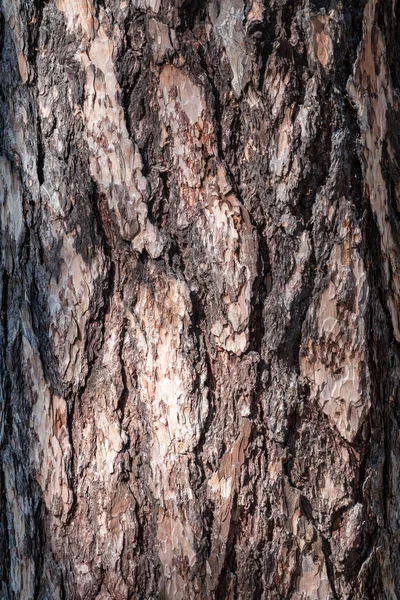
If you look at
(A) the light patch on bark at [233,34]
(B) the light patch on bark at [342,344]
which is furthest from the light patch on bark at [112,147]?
(B) the light patch on bark at [342,344]

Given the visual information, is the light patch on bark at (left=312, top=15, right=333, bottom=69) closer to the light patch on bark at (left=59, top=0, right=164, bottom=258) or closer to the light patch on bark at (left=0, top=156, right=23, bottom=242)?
the light patch on bark at (left=59, top=0, right=164, bottom=258)

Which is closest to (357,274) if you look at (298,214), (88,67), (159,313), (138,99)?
(298,214)

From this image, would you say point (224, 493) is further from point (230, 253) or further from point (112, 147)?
point (112, 147)

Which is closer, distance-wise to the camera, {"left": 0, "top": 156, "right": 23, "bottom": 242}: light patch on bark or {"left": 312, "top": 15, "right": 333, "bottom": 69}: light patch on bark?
{"left": 312, "top": 15, "right": 333, "bottom": 69}: light patch on bark

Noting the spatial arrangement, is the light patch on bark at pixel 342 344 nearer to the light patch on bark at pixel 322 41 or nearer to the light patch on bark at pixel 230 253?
the light patch on bark at pixel 230 253

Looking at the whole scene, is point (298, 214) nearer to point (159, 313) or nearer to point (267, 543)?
point (159, 313)

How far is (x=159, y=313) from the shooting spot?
43.1 inches

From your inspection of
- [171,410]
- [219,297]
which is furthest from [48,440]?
[219,297]

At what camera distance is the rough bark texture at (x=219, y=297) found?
1.07 meters

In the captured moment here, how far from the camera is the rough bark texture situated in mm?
1067

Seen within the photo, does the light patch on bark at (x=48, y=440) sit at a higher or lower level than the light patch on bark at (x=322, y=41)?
lower

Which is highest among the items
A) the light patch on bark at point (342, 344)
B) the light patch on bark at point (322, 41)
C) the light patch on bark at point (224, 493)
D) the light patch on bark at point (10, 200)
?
the light patch on bark at point (322, 41)

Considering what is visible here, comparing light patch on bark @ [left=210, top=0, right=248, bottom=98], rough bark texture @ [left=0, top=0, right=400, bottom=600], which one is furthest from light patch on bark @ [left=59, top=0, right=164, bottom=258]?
light patch on bark @ [left=210, top=0, right=248, bottom=98]

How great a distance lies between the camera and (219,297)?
107cm
